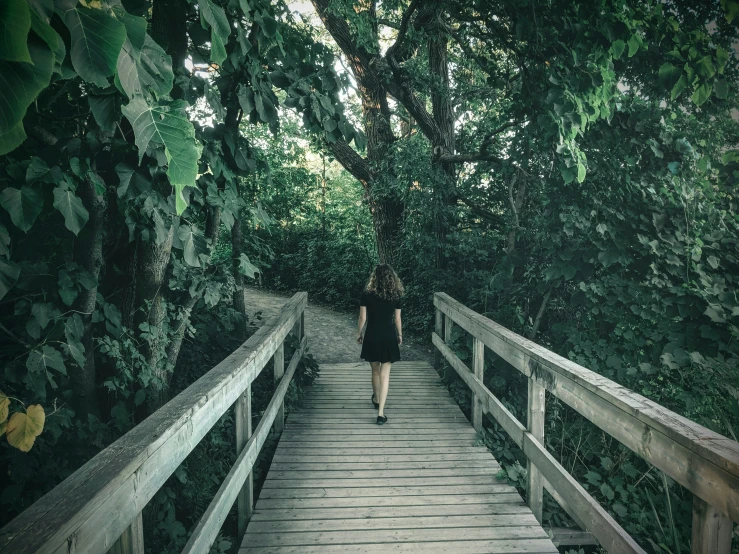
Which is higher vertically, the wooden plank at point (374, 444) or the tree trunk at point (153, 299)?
the tree trunk at point (153, 299)

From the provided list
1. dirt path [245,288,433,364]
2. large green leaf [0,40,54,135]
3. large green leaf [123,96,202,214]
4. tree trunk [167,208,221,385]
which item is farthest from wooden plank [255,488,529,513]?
dirt path [245,288,433,364]

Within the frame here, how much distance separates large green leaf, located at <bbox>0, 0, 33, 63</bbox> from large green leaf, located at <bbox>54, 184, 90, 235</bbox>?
136 centimetres

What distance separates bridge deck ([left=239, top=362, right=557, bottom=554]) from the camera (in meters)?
2.75

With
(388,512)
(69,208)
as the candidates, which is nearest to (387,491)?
(388,512)

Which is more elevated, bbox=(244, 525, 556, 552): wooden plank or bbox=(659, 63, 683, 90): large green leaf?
bbox=(659, 63, 683, 90): large green leaf

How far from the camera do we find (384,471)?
3.59 meters

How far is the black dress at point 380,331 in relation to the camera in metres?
4.65

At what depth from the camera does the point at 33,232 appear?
3244mm

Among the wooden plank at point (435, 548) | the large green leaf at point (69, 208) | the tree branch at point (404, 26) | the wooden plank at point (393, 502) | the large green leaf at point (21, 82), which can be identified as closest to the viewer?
the large green leaf at point (21, 82)

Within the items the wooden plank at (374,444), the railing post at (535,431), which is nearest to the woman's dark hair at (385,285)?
the wooden plank at (374,444)

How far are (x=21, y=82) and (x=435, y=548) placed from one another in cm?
290

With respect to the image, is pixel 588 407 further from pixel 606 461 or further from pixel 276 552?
pixel 606 461

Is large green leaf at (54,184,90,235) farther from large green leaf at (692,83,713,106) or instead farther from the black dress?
large green leaf at (692,83,713,106)

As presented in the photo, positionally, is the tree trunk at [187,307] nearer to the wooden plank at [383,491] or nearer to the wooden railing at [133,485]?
the wooden railing at [133,485]
